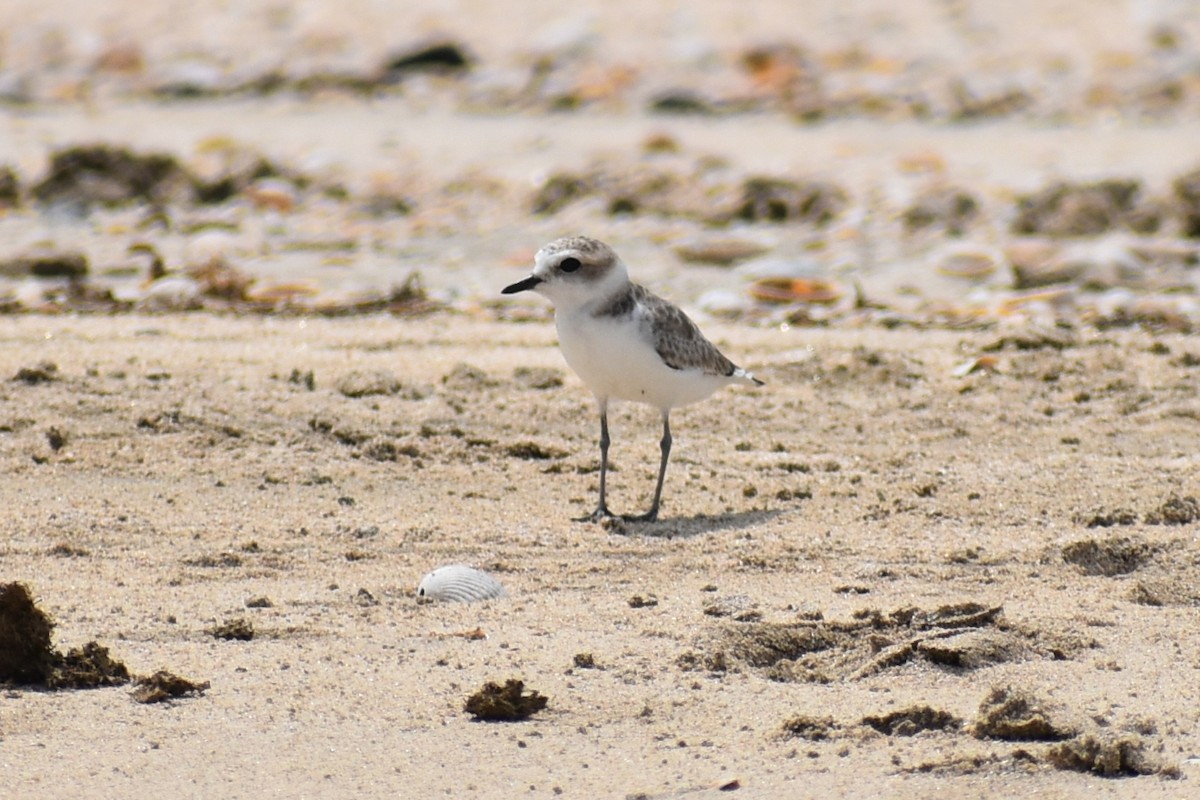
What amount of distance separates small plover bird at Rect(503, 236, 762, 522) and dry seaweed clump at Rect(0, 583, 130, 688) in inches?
75.5

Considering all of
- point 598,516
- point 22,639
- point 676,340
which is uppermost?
point 676,340

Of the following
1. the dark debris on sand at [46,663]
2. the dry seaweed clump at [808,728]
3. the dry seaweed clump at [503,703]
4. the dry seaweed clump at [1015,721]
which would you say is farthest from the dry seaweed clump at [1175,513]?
the dark debris on sand at [46,663]

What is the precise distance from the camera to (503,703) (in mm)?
3918

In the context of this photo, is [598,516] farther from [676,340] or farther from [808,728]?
[808,728]

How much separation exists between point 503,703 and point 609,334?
2013mm

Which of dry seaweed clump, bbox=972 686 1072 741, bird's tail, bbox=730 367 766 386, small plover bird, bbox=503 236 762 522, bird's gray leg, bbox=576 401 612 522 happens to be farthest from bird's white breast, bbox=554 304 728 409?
dry seaweed clump, bbox=972 686 1072 741

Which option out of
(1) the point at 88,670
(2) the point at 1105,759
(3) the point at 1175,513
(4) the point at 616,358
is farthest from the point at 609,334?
(2) the point at 1105,759

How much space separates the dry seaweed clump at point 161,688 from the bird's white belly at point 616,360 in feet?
6.83

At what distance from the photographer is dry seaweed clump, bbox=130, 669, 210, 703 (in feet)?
13.1

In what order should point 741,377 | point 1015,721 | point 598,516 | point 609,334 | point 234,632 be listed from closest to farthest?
point 1015,721, point 234,632, point 598,516, point 609,334, point 741,377

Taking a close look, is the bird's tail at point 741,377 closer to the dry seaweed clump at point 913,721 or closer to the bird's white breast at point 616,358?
the bird's white breast at point 616,358

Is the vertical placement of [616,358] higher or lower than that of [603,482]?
higher

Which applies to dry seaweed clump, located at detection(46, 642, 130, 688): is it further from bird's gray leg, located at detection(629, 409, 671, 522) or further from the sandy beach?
bird's gray leg, located at detection(629, 409, 671, 522)

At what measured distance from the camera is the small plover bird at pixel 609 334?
5.67 m
